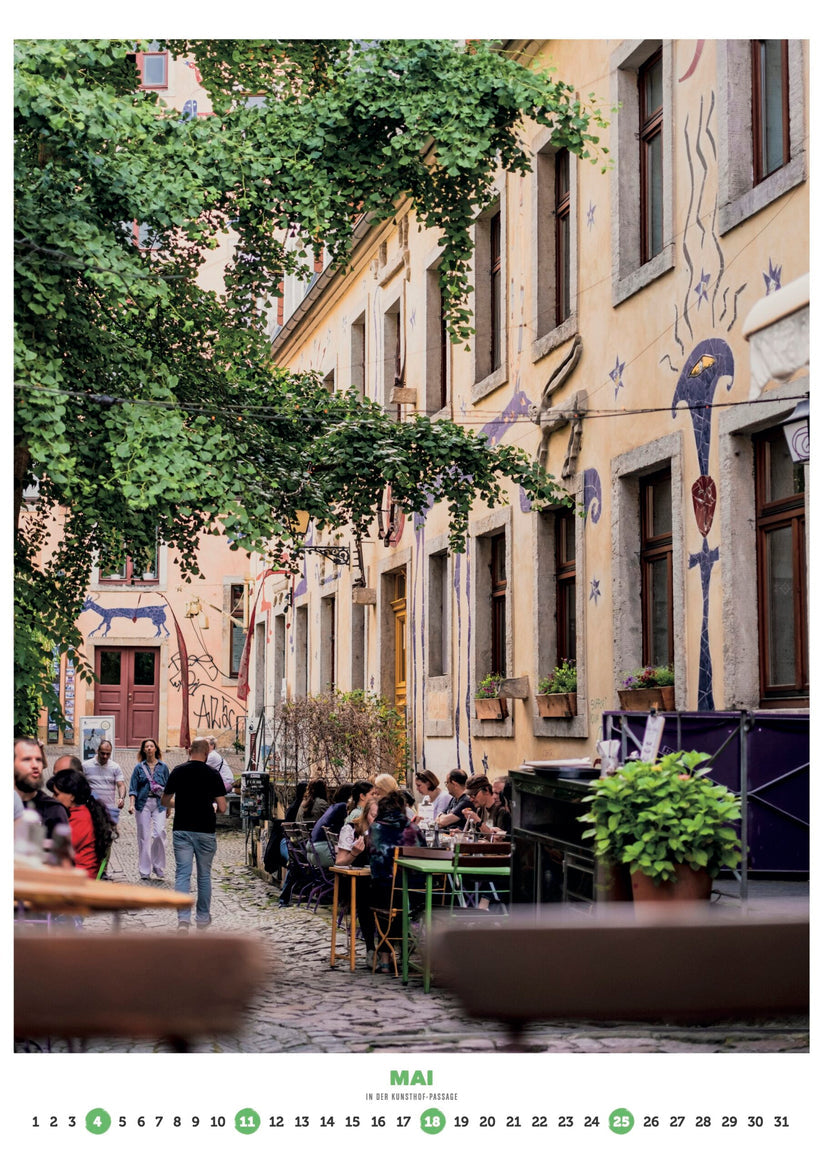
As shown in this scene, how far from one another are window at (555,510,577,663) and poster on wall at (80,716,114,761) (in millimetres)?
9344

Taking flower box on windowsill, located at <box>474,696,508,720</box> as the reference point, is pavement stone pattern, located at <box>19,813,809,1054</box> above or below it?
below

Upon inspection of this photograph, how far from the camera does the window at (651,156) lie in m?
9.90

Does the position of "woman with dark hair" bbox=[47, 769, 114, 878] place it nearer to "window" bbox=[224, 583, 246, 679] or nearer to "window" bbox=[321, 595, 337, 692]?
"window" bbox=[321, 595, 337, 692]

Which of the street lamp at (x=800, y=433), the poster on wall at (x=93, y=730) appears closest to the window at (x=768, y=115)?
the street lamp at (x=800, y=433)

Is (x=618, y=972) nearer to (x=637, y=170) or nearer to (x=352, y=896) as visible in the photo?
(x=352, y=896)

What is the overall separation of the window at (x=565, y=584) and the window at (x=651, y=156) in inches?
92.9

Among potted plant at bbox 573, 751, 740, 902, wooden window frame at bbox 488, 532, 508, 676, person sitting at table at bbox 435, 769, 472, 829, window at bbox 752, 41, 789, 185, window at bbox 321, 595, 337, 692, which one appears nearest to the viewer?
potted plant at bbox 573, 751, 740, 902

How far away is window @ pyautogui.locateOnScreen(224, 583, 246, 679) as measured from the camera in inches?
1240

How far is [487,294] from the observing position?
13.6 m
